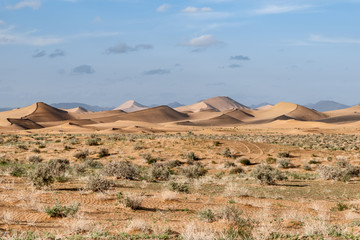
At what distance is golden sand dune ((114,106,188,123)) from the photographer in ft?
539

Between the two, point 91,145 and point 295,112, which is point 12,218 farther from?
point 295,112

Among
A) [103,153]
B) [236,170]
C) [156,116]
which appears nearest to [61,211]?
[236,170]

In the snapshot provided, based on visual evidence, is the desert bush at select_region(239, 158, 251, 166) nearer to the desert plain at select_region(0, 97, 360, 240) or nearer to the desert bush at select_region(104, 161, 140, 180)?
the desert plain at select_region(0, 97, 360, 240)

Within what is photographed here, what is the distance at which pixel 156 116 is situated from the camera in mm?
174125

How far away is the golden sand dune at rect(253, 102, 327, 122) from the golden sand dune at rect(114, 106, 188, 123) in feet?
127

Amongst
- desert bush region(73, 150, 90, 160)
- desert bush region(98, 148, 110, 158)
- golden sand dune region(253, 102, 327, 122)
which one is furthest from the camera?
golden sand dune region(253, 102, 327, 122)

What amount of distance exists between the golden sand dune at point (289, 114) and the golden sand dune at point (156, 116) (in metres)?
38.6

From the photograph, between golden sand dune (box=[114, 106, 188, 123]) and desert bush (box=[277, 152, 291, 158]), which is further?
golden sand dune (box=[114, 106, 188, 123])

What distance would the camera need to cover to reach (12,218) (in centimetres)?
1059

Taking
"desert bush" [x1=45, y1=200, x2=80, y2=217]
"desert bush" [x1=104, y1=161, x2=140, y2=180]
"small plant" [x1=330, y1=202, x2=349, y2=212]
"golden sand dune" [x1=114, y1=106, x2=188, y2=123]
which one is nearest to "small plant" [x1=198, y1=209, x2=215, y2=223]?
"desert bush" [x1=45, y1=200, x2=80, y2=217]

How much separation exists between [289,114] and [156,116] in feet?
205

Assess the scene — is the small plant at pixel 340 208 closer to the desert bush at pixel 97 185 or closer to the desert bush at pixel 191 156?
the desert bush at pixel 97 185

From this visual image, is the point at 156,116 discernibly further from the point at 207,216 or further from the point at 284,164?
the point at 207,216

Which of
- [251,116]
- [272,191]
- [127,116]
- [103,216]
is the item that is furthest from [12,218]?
[251,116]
